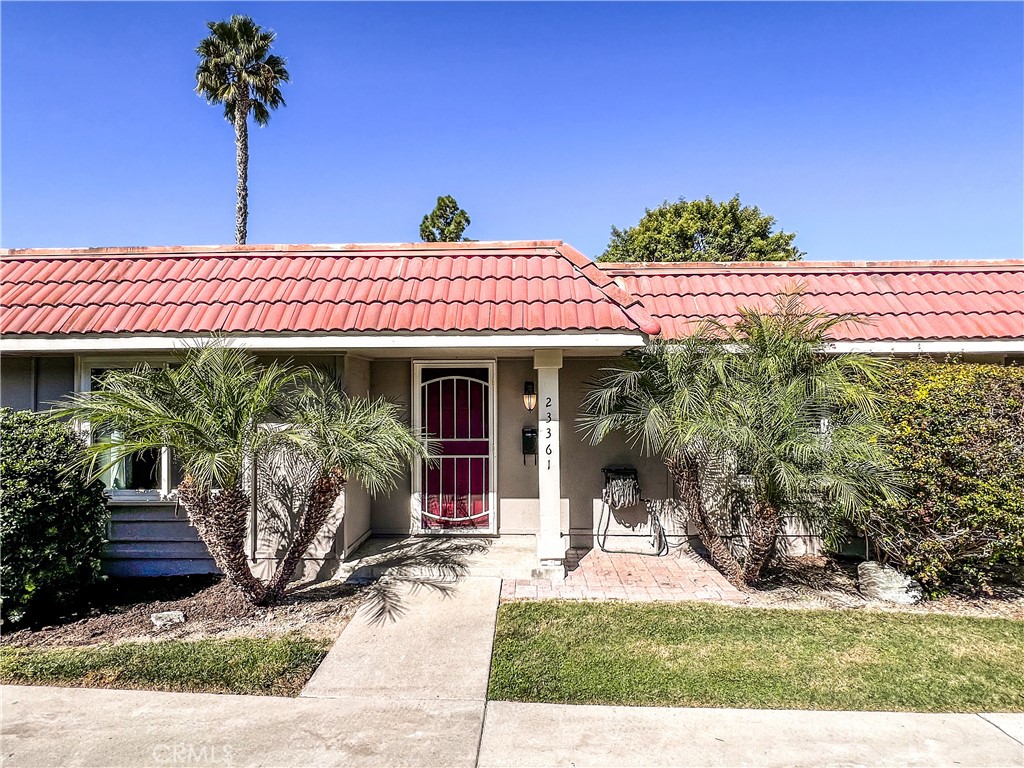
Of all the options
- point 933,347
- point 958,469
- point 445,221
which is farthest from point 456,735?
point 445,221

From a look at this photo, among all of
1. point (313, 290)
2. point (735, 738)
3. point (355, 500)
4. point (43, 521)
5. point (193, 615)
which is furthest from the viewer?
point (355, 500)

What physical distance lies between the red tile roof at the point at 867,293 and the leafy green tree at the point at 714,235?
18.0m

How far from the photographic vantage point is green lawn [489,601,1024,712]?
3.79 meters

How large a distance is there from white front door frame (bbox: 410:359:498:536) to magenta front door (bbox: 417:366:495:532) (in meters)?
0.02

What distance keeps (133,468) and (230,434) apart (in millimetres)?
2827

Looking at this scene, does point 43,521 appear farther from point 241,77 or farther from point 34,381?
point 241,77

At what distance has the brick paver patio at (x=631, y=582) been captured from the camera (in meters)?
5.71

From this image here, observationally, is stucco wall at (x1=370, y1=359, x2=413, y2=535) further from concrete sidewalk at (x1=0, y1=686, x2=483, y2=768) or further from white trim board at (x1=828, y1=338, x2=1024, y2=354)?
white trim board at (x1=828, y1=338, x2=1024, y2=354)

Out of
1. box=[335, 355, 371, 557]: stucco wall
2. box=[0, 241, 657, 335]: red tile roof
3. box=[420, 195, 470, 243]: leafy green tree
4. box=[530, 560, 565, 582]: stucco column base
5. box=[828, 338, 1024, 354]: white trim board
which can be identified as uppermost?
box=[420, 195, 470, 243]: leafy green tree

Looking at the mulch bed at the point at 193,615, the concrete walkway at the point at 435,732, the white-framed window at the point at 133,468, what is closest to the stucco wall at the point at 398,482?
the mulch bed at the point at 193,615

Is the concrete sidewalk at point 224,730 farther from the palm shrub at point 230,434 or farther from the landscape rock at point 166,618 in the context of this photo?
the palm shrub at point 230,434

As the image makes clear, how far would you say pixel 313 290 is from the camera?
659 cm

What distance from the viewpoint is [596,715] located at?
3543mm

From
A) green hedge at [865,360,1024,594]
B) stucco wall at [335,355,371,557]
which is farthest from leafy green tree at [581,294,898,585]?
stucco wall at [335,355,371,557]
